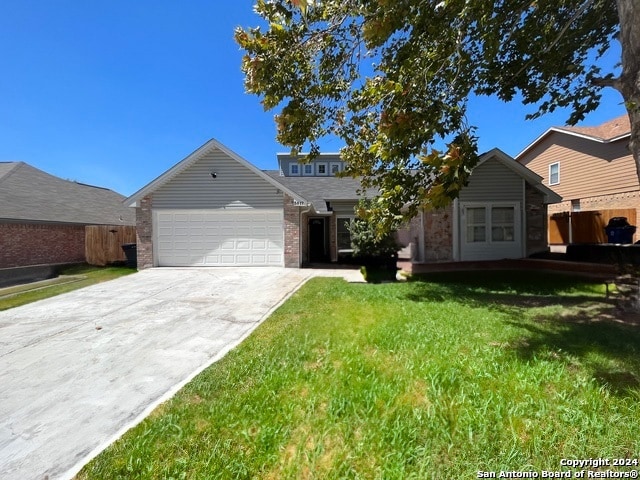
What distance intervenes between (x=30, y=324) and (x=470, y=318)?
8.28m

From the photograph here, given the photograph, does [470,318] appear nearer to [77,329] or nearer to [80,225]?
[77,329]

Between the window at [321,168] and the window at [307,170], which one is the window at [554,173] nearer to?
the window at [321,168]

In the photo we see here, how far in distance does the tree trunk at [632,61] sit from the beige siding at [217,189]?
10.6 metres

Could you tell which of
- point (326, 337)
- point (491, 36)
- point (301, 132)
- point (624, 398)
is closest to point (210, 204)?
point (301, 132)

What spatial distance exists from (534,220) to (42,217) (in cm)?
2191

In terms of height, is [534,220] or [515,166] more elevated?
[515,166]

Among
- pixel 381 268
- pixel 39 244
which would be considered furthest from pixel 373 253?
pixel 39 244

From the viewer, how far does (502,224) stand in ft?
41.8

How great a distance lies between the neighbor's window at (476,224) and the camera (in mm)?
12734

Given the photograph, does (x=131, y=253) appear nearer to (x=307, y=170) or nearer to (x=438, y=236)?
(x=438, y=236)

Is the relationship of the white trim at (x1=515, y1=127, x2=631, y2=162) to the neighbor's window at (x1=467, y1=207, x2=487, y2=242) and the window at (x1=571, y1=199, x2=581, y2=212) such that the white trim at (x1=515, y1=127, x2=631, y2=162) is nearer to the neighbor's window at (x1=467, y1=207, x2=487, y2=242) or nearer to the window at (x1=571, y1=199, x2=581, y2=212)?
the window at (x1=571, y1=199, x2=581, y2=212)

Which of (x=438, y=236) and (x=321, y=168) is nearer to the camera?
(x=438, y=236)

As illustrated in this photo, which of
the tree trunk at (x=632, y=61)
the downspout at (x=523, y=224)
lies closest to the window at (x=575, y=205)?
the downspout at (x=523, y=224)

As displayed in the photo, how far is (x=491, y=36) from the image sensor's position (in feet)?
19.8
